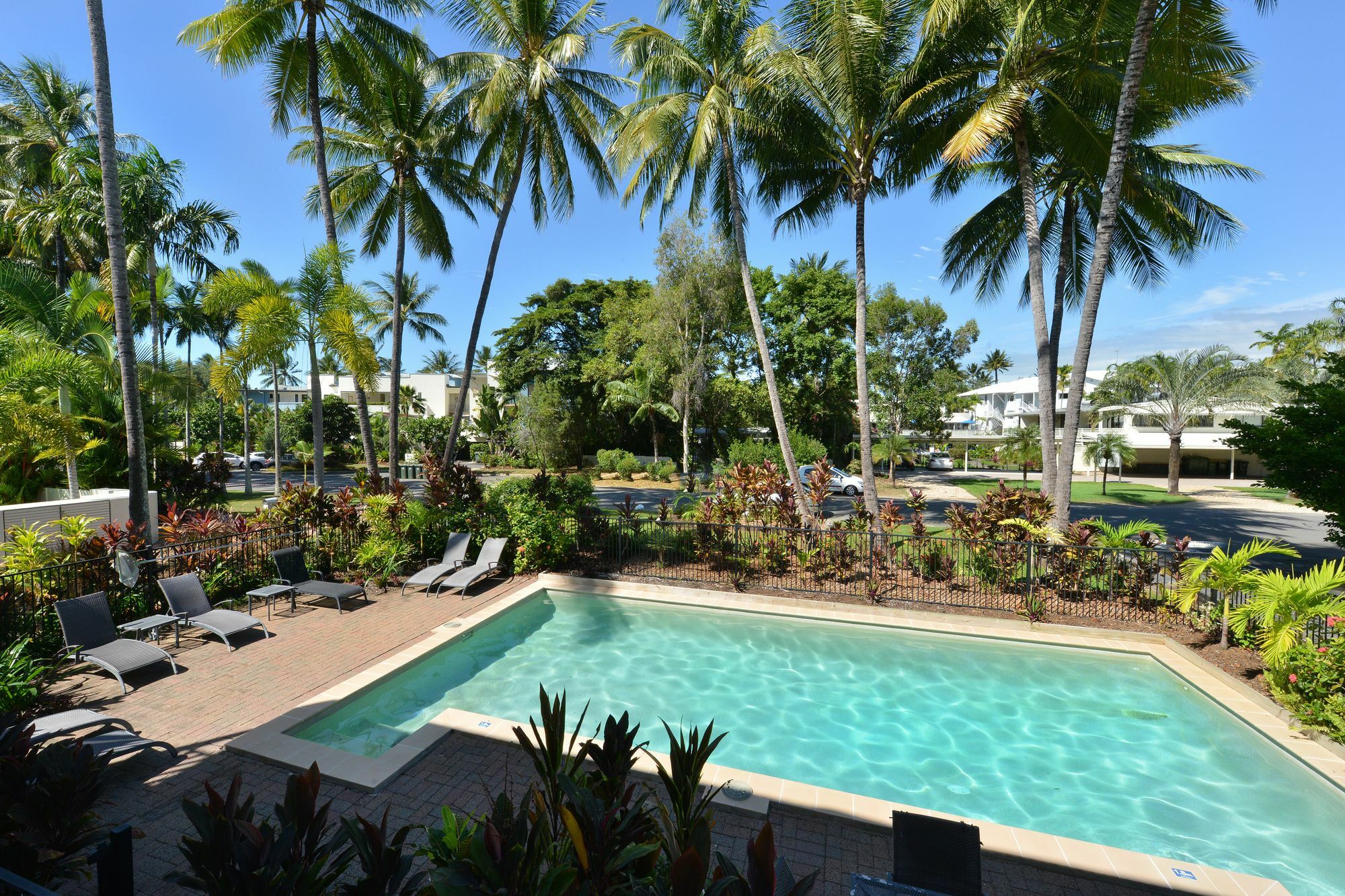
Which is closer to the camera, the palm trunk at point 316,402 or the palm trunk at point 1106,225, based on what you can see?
the palm trunk at point 1106,225

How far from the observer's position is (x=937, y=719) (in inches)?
272

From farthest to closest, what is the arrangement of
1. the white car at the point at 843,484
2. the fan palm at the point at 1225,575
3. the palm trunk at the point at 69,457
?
the white car at the point at 843,484 < the palm trunk at the point at 69,457 < the fan palm at the point at 1225,575

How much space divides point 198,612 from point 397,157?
12.9 metres

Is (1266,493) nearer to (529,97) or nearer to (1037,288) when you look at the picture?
(1037,288)

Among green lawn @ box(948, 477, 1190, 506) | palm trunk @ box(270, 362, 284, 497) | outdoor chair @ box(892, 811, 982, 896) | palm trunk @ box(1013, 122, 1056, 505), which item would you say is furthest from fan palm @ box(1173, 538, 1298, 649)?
palm trunk @ box(270, 362, 284, 497)

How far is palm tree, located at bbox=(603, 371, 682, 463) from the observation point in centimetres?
3238

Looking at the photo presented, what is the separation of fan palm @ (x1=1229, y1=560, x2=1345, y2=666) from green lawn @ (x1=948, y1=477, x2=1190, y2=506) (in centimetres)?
1654

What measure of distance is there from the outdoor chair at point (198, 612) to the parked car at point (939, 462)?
45131 millimetres

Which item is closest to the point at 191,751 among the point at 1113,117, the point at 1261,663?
the point at 1261,663

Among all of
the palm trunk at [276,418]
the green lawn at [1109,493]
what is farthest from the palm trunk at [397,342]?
the green lawn at [1109,493]

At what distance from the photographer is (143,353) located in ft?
63.2

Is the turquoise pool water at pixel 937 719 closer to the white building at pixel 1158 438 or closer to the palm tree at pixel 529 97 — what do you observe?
the palm tree at pixel 529 97

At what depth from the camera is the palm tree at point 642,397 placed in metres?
32.4

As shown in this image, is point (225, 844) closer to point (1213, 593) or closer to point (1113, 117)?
point (1213, 593)
